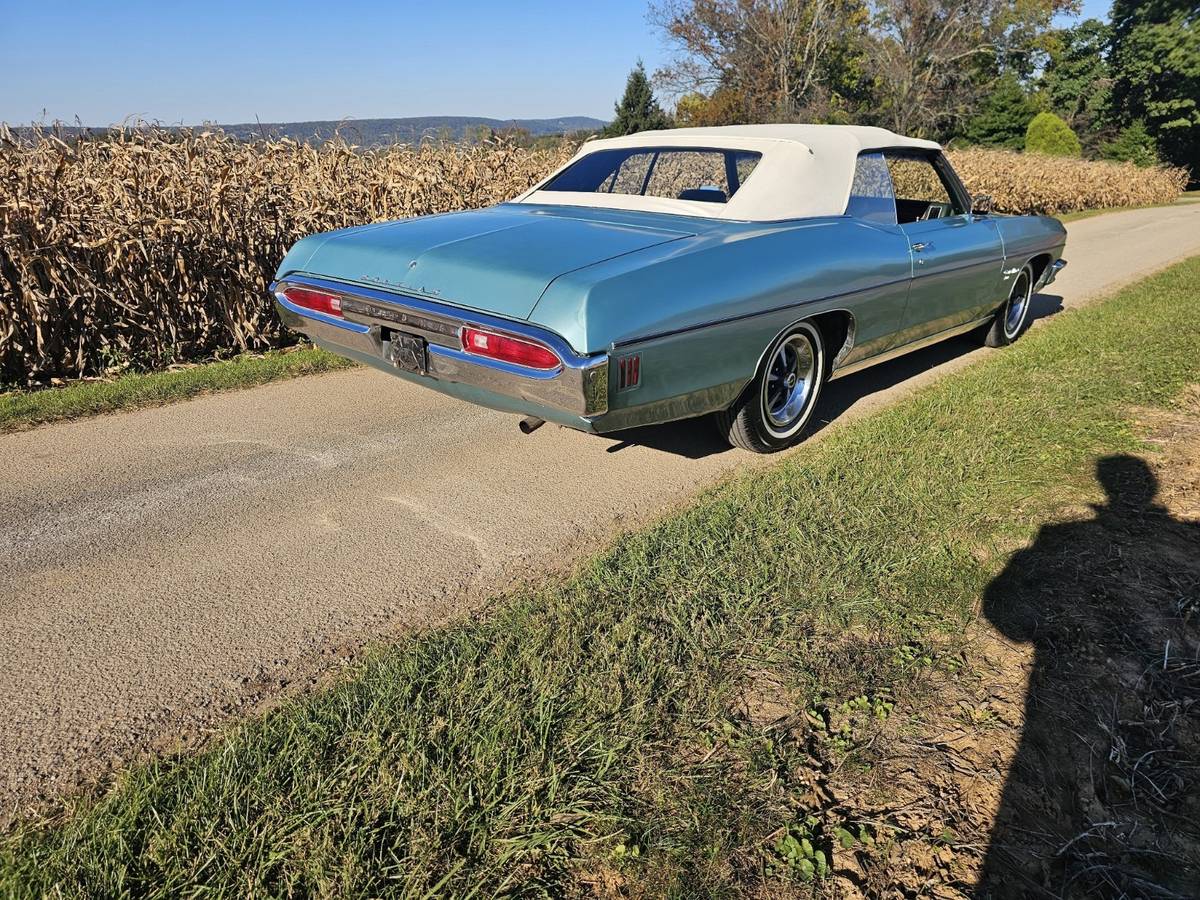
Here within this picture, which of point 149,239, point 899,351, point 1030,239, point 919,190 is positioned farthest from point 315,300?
point 1030,239

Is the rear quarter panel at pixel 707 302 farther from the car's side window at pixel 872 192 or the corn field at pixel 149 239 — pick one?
the corn field at pixel 149 239

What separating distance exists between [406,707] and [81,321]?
5318mm

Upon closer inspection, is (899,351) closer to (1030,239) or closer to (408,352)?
(1030,239)

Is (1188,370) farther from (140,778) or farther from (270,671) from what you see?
(140,778)

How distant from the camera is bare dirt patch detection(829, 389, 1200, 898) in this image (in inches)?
75.1

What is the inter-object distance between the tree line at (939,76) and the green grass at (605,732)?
34.8 metres

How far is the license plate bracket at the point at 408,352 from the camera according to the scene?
3.57 m

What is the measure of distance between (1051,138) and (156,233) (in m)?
35.9

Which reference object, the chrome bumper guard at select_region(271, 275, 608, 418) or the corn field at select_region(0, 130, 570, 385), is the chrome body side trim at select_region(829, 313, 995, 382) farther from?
the corn field at select_region(0, 130, 570, 385)

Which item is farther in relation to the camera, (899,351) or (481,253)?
(899,351)

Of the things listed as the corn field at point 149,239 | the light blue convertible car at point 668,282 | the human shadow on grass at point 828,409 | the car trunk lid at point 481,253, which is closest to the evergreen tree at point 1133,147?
the human shadow on grass at point 828,409

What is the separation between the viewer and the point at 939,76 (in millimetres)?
39312

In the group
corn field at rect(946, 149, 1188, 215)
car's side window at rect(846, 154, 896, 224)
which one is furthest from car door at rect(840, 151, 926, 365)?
corn field at rect(946, 149, 1188, 215)

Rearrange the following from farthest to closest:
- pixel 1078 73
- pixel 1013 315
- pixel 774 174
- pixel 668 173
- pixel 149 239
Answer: pixel 1078 73 → pixel 1013 315 → pixel 149 239 → pixel 668 173 → pixel 774 174
